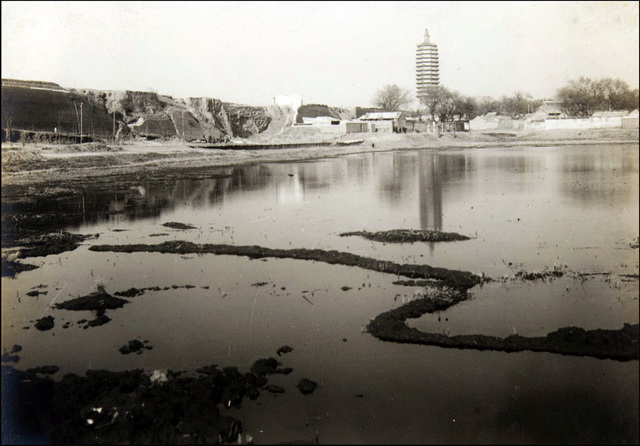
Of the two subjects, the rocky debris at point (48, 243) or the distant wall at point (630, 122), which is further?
the distant wall at point (630, 122)

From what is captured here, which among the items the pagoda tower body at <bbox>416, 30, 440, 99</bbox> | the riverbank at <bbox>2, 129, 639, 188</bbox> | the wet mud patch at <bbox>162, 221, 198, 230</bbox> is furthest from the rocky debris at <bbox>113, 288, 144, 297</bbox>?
the pagoda tower body at <bbox>416, 30, 440, 99</bbox>

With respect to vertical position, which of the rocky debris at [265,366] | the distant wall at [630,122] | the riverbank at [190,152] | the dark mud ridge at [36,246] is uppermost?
the distant wall at [630,122]

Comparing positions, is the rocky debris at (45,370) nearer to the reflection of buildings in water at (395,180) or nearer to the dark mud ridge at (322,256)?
the dark mud ridge at (322,256)

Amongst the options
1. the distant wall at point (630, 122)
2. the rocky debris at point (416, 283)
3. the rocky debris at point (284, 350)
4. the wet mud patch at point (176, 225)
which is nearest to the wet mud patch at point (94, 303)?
the rocky debris at point (284, 350)

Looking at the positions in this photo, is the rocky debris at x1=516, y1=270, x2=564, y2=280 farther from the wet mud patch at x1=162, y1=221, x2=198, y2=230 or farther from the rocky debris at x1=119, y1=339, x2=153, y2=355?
the wet mud patch at x1=162, y1=221, x2=198, y2=230

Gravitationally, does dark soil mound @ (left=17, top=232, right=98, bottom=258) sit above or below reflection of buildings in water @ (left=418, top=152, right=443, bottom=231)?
below

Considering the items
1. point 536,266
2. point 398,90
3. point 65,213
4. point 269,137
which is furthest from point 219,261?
point 398,90
